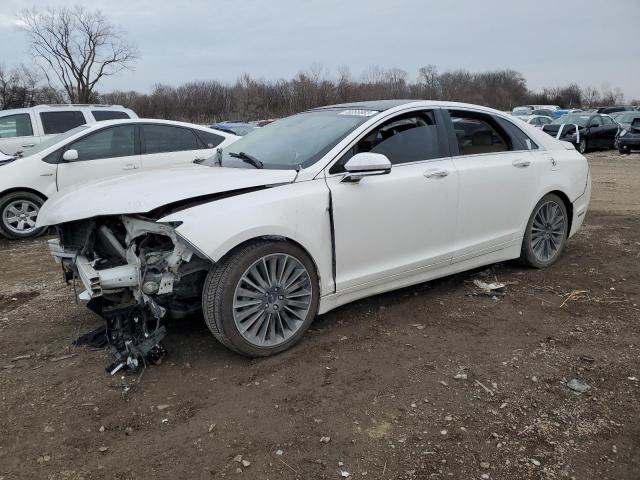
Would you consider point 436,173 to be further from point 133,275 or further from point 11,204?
point 11,204

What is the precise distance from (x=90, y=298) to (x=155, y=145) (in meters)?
4.83

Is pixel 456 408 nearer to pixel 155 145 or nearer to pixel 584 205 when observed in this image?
pixel 584 205

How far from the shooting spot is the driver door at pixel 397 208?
3721 mm

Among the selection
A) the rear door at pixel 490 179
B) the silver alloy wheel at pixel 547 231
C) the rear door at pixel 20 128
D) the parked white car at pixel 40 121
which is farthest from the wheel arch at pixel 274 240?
the rear door at pixel 20 128

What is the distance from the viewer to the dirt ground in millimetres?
2518

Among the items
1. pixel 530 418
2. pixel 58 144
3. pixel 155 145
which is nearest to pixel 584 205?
pixel 530 418

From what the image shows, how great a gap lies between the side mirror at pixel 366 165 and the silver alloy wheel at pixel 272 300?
0.72 m

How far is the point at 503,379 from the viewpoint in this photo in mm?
3195

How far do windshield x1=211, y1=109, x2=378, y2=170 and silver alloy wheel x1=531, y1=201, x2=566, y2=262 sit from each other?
2130 millimetres

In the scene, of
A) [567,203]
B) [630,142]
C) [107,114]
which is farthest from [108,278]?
[630,142]

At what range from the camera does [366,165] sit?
3.54m

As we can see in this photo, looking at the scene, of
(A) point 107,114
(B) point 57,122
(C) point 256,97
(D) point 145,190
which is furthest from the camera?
(C) point 256,97

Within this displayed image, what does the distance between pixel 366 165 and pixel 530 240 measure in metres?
2.31

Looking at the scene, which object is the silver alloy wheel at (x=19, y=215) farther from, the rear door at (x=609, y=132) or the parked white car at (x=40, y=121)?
the rear door at (x=609, y=132)
